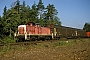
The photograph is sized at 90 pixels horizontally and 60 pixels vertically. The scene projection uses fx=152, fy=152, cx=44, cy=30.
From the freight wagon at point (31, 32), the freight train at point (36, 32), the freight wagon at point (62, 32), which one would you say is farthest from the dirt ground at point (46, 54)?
the freight wagon at point (62, 32)

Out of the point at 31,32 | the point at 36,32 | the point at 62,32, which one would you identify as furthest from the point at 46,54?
the point at 62,32

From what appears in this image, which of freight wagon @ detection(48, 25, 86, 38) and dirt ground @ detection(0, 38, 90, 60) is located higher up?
freight wagon @ detection(48, 25, 86, 38)

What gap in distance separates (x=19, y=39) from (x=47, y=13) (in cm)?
5254

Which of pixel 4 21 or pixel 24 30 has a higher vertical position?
pixel 4 21

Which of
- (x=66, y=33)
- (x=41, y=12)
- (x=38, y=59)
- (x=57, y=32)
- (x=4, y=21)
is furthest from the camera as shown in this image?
(x=41, y=12)

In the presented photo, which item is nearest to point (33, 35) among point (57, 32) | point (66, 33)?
point (57, 32)

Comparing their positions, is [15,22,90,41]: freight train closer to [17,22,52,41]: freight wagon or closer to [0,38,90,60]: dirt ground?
[17,22,52,41]: freight wagon

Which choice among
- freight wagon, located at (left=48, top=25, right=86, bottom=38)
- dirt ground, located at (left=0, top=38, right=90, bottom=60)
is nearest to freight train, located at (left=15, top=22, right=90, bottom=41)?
freight wagon, located at (left=48, top=25, right=86, bottom=38)

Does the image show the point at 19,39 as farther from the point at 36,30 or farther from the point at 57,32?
the point at 57,32

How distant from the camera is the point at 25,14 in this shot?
168 ft

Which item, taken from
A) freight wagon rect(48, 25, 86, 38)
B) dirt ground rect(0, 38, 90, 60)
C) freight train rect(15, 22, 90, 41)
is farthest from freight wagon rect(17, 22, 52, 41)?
dirt ground rect(0, 38, 90, 60)

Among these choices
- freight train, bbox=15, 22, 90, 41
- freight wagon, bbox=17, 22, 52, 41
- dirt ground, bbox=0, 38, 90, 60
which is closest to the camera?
dirt ground, bbox=0, 38, 90, 60

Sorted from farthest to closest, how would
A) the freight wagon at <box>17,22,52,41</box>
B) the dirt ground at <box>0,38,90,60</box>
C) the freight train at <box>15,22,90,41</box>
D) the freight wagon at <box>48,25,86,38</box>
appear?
the freight wagon at <box>48,25,86,38</box>
the freight train at <box>15,22,90,41</box>
the freight wagon at <box>17,22,52,41</box>
the dirt ground at <box>0,38,90,60</box>

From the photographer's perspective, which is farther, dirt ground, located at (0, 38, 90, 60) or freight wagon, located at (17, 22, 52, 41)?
freight wagon, located at (17, 22, 52, 41)
